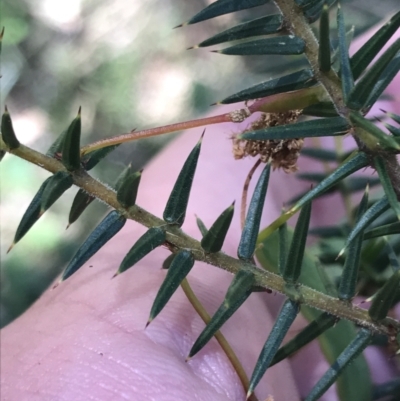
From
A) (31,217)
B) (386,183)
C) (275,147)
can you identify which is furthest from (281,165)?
(31,217)

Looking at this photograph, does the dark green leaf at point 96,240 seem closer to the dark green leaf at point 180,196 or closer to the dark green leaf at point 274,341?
the dark green leaf at point 180,196

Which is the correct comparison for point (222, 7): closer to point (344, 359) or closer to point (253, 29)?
point (253, 29)

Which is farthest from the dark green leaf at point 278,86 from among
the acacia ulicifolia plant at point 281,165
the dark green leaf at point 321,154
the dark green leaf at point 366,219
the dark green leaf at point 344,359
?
the dark green leaf at point 321,154

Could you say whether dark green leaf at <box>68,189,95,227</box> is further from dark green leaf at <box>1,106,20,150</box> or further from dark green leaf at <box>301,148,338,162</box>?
dark green leaf at <box>301,148,338,162</box>

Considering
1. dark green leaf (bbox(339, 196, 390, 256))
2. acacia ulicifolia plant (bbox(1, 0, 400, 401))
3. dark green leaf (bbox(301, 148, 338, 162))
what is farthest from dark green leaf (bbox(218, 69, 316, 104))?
dark green leaf (bbox(301, 148, 338, 162))

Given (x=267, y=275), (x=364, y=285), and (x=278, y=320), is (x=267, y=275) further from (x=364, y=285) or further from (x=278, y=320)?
(x=364, y=285)
